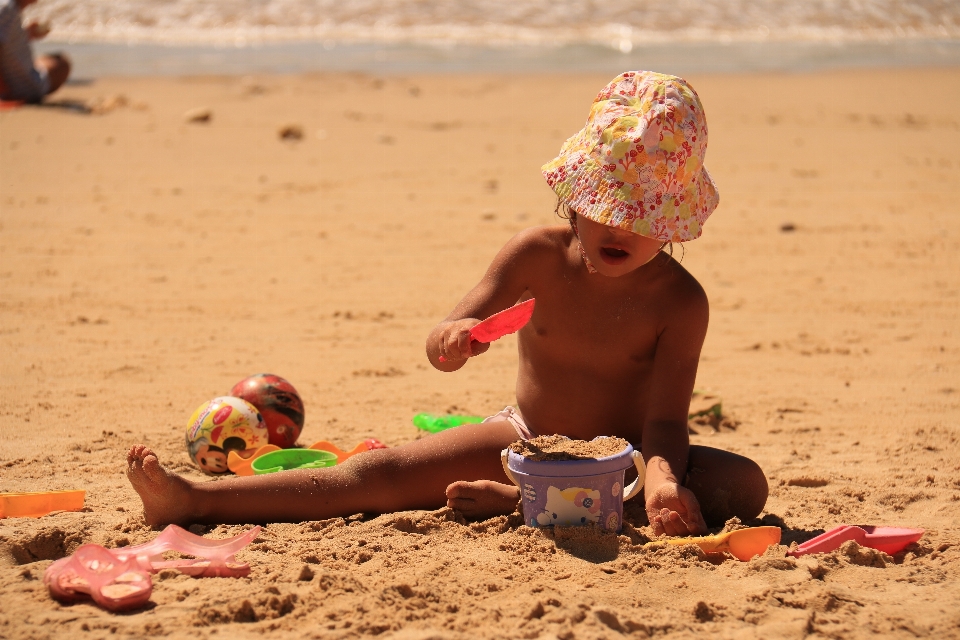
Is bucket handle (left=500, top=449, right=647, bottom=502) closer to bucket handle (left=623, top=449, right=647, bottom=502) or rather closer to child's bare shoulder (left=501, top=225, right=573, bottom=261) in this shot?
bucket handle (left=623, top=449, right=647, bottom=502)

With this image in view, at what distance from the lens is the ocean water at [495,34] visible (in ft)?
45.6

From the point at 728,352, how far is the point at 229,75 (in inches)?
367

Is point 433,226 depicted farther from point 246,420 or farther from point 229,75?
point 229,75

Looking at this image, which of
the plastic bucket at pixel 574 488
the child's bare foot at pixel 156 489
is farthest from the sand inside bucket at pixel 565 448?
the child's bare foot at pixel 156 489

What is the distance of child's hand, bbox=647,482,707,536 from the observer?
9.29 ft

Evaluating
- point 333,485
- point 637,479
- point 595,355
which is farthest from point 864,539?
point 333,485

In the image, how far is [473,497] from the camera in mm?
3029

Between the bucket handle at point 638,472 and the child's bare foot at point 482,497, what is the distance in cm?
10

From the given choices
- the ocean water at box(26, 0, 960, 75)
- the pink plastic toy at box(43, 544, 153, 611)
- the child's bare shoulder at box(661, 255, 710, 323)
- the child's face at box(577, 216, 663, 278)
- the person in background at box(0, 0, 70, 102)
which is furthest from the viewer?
the ocean water at box(26, 0, 960, 75)

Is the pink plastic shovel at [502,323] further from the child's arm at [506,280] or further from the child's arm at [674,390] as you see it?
the child's arm at [674,390]

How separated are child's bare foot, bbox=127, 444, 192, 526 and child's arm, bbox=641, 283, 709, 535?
131 centimetres

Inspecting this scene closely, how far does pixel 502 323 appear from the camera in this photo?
2.74 m

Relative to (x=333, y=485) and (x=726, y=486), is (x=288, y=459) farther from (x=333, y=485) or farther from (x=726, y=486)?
(x=726, y=486)

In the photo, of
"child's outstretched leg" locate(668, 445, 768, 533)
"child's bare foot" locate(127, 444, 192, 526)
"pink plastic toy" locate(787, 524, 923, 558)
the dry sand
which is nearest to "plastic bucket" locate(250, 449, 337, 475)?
the dry sand
